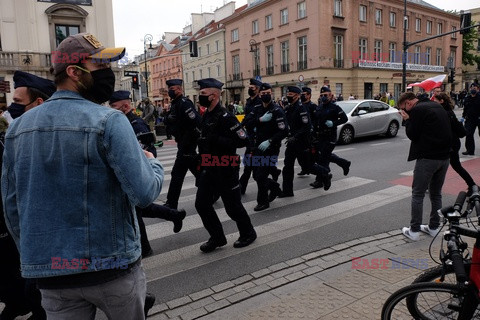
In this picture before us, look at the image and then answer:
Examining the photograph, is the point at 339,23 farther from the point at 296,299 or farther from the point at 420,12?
the point at 296,299

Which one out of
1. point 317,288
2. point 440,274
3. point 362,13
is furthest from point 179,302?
point 362,13

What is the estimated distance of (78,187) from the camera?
1.56 metres

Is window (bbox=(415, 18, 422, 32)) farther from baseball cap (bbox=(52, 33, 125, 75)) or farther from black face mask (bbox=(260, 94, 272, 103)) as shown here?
baseball cap (bbox=(52, 33, 125, 75))

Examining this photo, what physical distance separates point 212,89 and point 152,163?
8.88ft

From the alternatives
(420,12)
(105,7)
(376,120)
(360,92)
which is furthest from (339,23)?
(376,120)

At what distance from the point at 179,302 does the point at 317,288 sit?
4.04 ft

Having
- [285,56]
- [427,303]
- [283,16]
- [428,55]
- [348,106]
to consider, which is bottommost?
[427,303]

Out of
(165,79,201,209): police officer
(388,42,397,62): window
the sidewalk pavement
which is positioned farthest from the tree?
the sidewalk pavement

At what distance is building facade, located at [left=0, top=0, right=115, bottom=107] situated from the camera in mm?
24359

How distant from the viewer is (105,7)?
27234mm

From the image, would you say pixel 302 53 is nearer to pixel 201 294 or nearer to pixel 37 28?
pixel 37 28

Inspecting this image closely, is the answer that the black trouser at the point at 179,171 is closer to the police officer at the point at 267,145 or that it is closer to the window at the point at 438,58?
the police officer at the point at 267,145

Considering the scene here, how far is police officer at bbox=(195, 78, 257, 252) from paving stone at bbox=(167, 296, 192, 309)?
108cm

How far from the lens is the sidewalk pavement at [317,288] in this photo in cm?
314
